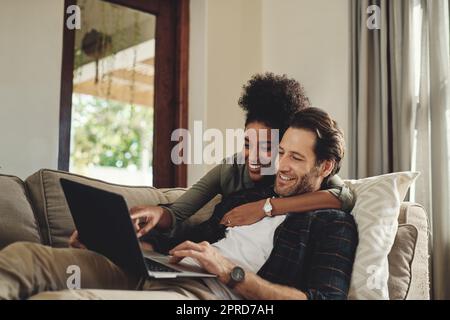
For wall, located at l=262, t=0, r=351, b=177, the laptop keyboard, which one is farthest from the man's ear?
wall, located at l=262, t=0, r=351, b=177

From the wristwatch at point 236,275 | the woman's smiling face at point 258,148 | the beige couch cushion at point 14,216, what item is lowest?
the wristwatch at point 236,275

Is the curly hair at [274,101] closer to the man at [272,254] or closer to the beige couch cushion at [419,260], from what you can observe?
the man at [272,254]

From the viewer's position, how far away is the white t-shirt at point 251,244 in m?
1.38

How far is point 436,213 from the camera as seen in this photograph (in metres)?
2.31

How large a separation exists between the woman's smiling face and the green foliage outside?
164 centimetres

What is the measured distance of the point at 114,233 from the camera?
1.22 m

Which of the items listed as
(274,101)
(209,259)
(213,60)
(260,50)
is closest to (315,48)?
(260,50)

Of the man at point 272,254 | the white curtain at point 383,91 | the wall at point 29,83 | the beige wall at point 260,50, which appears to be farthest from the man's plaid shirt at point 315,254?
the wall at point 29,83

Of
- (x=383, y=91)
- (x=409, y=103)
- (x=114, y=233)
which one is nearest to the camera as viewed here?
(x=114, y=233)

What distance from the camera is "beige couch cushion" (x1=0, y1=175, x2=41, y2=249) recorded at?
5.18 feet

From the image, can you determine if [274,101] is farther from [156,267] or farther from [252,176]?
[156,267]

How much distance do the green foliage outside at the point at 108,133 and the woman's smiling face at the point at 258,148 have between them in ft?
5.38

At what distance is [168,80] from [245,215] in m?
2.05

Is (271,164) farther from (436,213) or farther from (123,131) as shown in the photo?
(123,131)
